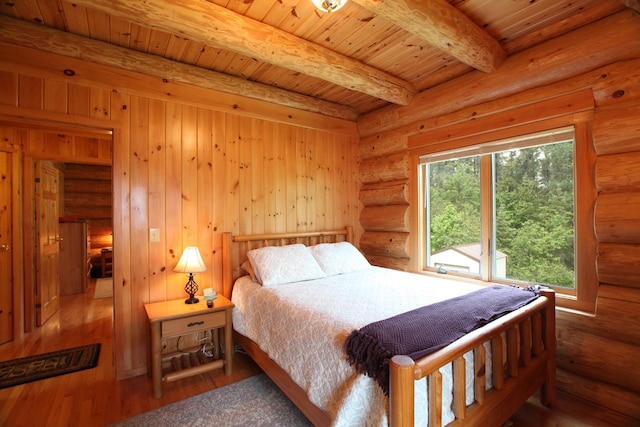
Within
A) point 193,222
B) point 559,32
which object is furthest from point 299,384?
point 559,32

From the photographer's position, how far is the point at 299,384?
65.6 inches

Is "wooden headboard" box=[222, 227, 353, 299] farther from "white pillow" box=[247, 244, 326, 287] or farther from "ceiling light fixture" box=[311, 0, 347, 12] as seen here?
"ceiling light fixture" box=[311, 0, 347, 12]

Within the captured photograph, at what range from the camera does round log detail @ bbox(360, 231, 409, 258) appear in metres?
3.31

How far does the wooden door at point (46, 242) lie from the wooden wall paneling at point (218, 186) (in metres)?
2.24

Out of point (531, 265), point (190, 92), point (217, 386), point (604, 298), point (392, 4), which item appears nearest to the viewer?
point (392, 4)

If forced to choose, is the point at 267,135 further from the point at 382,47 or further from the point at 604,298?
the point at 604,298

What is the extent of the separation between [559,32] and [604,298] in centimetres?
181

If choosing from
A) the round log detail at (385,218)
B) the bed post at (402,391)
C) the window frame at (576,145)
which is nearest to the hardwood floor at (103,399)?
the window frame at (576,145)

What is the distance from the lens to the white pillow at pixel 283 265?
99.4 inches

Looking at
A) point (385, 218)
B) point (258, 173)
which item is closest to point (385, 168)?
point (385, 218)

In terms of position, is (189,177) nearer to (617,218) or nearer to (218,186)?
(218,186)

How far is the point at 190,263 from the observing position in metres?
2.40

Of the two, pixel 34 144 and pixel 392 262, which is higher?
pixel 34 144

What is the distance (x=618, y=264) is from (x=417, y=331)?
4.99 ft
